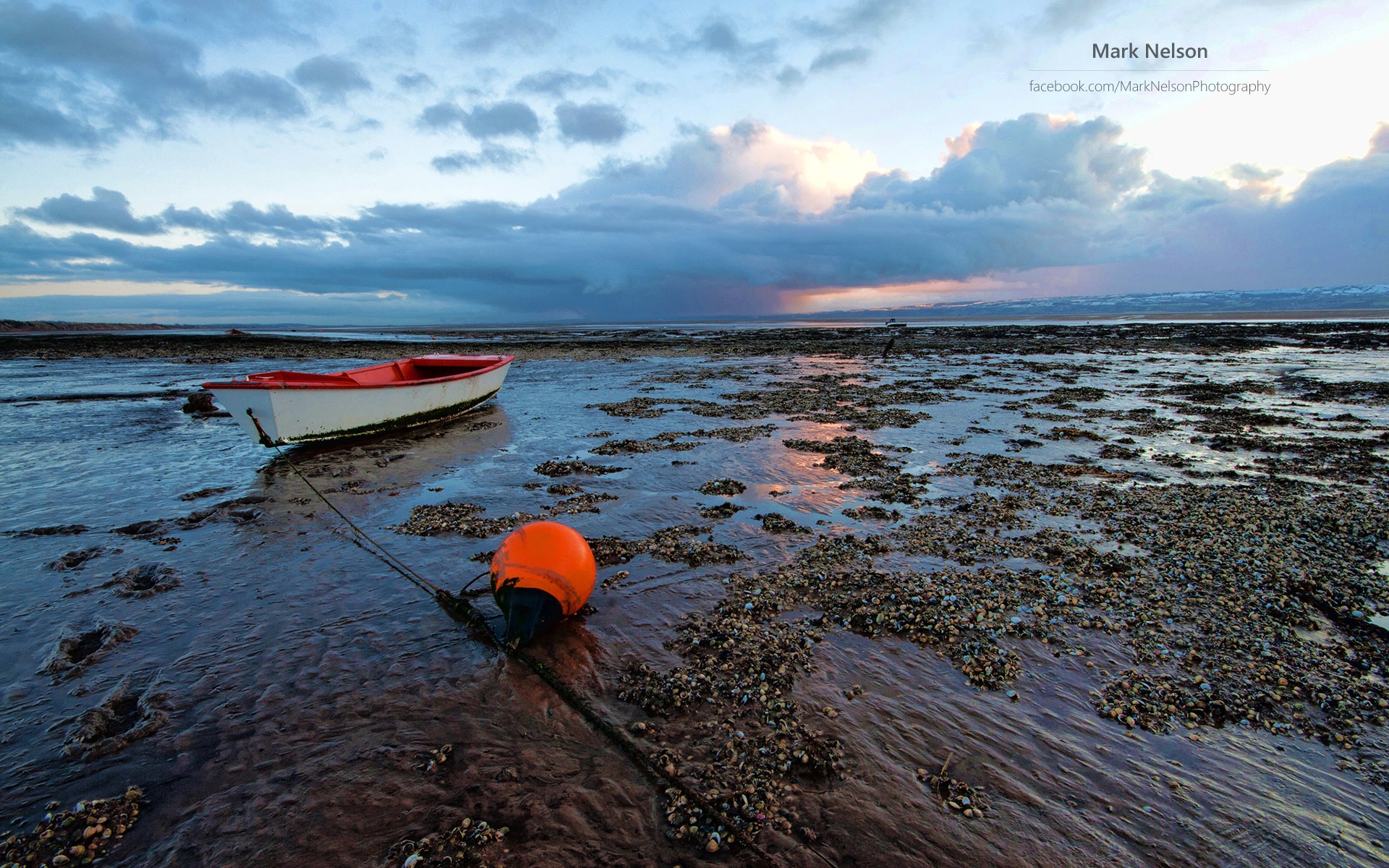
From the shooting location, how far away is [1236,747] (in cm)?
410

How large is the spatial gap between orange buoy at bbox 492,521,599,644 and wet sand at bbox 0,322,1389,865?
0.35 m

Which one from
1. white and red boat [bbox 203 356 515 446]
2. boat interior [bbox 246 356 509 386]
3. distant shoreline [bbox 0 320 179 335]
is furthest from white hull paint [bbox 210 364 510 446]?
distant shoreline [bbox 0 320 179 335]

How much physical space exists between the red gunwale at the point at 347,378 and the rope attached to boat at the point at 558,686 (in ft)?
19.2

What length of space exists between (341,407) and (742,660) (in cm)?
1222

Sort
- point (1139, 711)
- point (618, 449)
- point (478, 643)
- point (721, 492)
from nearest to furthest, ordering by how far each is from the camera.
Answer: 1. point (1139, 711)
2. point (478, 643)
3. point (721, 492)
4. point (618, 449)

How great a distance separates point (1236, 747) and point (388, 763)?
620 centimetres

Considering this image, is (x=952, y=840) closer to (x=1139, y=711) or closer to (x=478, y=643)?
(x=1139, y=711)

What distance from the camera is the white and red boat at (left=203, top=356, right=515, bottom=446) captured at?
458 inches

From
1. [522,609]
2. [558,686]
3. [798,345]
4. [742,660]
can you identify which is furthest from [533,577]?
[798,345]

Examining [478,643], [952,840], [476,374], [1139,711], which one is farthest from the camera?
[476,374]

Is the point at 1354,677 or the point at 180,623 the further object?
the point at 180,623

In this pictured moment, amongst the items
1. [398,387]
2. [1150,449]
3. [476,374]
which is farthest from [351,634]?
[1150,449]

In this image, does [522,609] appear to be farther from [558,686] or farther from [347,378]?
[347,378]

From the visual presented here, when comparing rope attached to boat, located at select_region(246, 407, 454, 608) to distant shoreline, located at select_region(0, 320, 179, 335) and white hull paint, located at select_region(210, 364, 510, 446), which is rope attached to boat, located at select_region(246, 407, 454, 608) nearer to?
white hull paint, located at select_region(210, 364, 510, 446)
